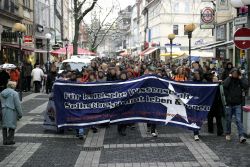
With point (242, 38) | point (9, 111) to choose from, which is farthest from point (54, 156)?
point (242, 38)

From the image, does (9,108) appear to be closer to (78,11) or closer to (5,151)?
(5,151)

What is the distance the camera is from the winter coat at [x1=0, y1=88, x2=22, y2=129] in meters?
11.1

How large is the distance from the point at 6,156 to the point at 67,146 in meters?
1.59

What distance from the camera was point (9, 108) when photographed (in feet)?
36.6

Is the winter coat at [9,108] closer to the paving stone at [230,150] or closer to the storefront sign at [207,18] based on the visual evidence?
the paving stone at [230,150]

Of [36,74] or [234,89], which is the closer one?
[234,89]

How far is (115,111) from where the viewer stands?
12352 mm

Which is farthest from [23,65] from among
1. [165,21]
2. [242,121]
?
[165,21]

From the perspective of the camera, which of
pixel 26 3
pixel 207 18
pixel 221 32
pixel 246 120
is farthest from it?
pixel 26 3

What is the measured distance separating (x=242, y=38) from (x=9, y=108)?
20.5ft

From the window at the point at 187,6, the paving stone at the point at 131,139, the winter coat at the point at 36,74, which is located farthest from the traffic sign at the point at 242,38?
the window at the point at 187,6

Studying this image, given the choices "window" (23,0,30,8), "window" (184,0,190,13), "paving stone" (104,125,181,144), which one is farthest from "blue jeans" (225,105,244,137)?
"window" (184,0,190,13)

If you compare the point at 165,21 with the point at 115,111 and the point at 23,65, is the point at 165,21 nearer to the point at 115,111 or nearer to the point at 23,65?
the point at 23,65

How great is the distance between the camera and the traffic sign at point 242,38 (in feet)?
42.8
